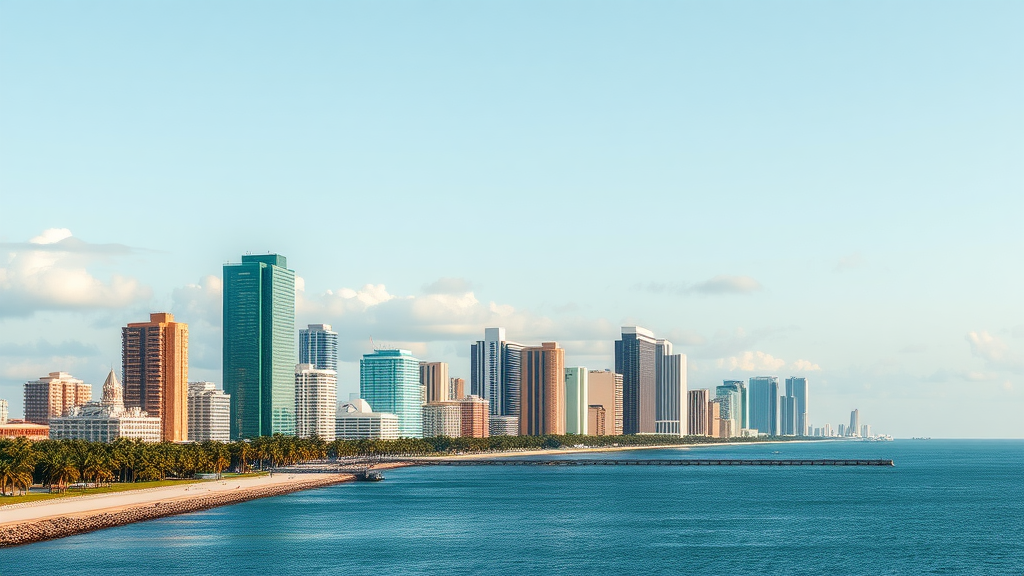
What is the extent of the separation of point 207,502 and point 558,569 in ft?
239

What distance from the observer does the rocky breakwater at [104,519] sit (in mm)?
118688

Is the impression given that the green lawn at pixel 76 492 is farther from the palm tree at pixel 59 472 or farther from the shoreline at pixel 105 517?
the shoreline at pixel 105 517

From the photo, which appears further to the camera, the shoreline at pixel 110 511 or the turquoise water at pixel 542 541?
the shoreline at pixel 110 511

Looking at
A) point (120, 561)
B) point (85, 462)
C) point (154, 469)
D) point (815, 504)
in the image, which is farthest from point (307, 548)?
point (815, 504)

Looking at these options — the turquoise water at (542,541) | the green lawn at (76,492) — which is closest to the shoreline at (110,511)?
the turquoise water at (542,541)

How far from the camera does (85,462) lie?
17588 centimetres

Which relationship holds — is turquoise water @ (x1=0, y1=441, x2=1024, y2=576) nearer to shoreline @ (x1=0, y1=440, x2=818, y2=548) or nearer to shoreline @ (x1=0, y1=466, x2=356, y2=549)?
shoreline @ (x1=0, y1=466, x2=356, y2=549)

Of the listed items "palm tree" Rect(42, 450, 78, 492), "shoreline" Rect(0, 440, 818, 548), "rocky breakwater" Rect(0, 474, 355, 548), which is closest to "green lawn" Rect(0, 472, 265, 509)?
"palm tree" Rect(42, 450, 78, 492)

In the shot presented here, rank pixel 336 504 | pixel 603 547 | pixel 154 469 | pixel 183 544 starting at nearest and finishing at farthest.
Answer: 1. pixel 183 544
2. pixel 603 547
3. pixel 336 504
4. pixel 154 469

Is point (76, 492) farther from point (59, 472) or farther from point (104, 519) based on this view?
point (104, 519)

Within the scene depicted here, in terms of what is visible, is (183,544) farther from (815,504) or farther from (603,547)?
(815,504)

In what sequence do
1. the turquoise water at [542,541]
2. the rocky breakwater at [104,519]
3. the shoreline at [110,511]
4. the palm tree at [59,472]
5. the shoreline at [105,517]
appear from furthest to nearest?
the palm tree at [59,472] < the shoreline at [110,511] < the shoreline at [105,517] < the rocky breakwater at [104,519] < the turquoise water at [542,541]

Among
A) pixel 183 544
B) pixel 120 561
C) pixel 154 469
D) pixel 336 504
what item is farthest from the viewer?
pixel 154 469

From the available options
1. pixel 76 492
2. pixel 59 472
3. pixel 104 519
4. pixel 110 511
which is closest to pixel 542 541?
pixel 104 519
